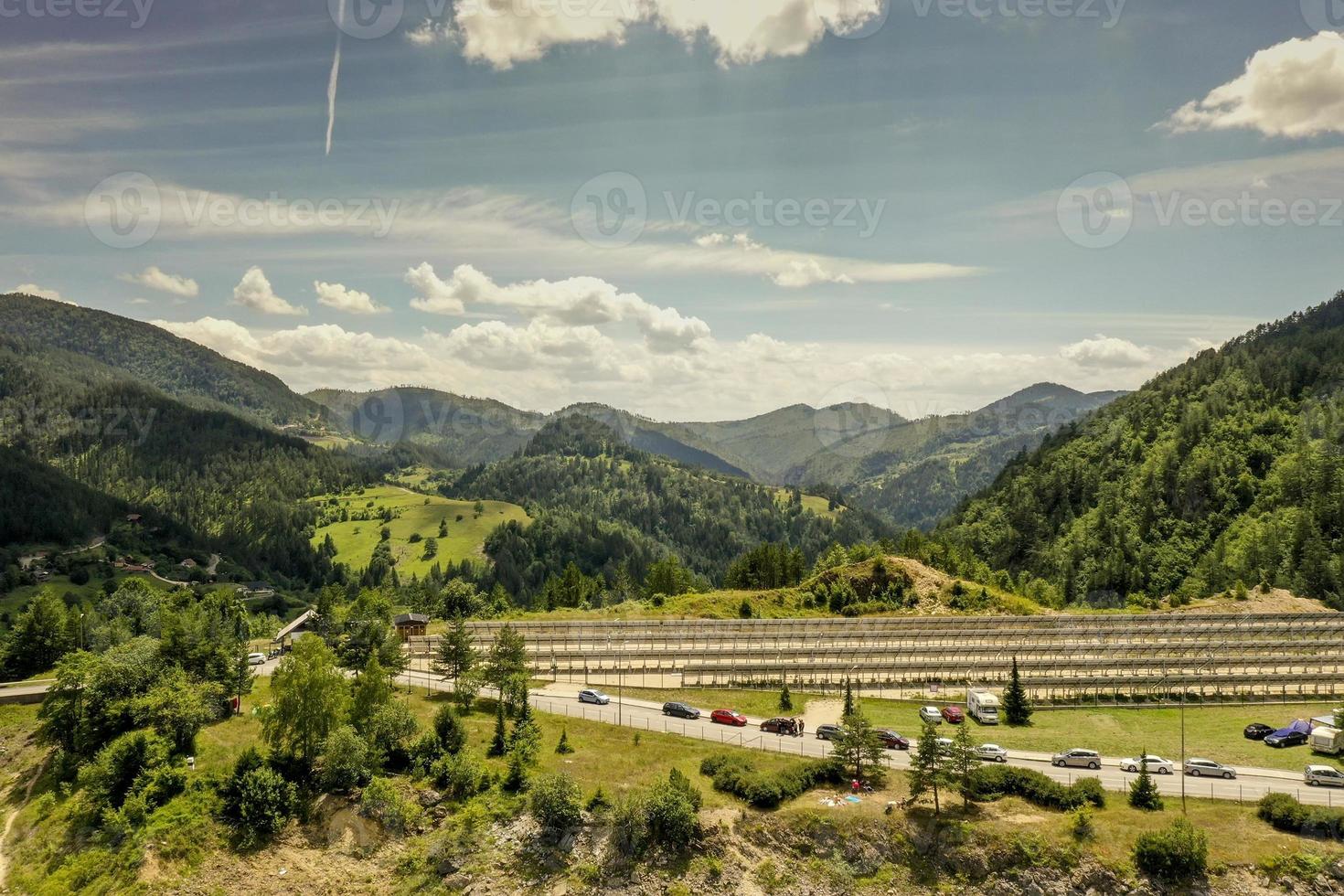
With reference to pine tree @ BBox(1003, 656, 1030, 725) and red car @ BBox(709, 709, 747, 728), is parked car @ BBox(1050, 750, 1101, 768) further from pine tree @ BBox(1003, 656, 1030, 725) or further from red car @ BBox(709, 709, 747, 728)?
red car @ BBox(709, 709, 747, 728)

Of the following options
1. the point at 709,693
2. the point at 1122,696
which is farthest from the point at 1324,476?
the point at 709,693

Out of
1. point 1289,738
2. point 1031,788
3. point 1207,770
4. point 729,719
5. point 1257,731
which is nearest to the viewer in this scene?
point 1031,788

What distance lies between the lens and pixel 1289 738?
2438 inches

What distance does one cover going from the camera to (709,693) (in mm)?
76125

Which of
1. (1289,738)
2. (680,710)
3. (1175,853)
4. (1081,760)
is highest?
(680,710)

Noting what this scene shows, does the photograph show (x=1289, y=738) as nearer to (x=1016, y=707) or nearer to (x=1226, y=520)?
(x=1016, y=707)

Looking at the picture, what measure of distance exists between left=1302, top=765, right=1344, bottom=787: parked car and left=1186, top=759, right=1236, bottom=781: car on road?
14.9 ft

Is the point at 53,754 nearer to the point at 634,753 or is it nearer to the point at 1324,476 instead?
the point at 634,753

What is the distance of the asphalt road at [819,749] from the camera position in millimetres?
53312

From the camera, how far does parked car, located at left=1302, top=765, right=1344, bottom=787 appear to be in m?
53.4

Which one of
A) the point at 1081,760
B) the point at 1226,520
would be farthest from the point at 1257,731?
the point at 1226,520

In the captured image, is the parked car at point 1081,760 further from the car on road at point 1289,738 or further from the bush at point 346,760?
the bush at point 346,760

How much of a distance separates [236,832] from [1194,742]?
80.0 m

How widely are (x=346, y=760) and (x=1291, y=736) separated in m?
79.4
